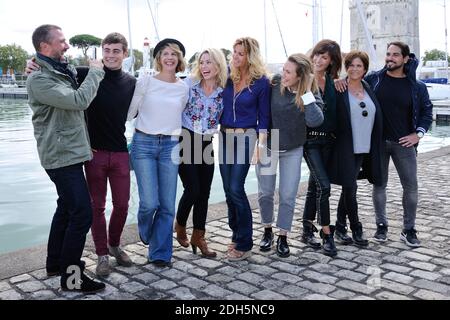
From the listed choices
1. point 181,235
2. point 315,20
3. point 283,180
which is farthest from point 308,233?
point 315,20

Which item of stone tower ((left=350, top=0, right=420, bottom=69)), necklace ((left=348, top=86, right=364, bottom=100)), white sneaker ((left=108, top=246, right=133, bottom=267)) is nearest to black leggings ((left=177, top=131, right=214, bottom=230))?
white sneaker ((left=108, top=246, right=133, bottom=267))

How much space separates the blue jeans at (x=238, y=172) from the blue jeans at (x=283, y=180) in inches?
10.3

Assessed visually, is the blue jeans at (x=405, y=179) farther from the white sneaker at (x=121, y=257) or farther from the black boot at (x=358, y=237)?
the white sneaker at (x=121, y=257)

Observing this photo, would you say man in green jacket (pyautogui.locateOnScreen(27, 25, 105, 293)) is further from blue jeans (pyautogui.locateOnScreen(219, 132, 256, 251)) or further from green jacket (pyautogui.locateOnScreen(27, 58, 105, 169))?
blue jeans (pyautogui.locateOnScreen(219, 132, 256, 251))

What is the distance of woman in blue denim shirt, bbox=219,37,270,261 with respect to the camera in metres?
4.43

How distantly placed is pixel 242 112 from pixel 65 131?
157 centimetres

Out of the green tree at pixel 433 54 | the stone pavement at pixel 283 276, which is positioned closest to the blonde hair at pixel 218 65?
the stone pavement at pixel 283 276

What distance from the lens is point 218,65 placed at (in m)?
4.45

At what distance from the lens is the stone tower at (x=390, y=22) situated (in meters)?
39.4

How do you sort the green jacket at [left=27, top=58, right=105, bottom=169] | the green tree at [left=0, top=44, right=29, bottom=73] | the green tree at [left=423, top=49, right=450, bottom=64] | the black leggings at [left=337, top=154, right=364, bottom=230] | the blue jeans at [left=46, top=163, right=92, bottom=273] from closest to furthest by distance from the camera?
the green jacket at [left=27, top=58, right=105, bottom=169] → the blue jeans at [left=46, top=163, right=92, bottom=273] → the black leggings at [left=337, top=154, right=364, bottom=230] → the green tree at [left=423, top=49, right=450, bottom=64] → the green tree at [left=0, top=44, right=29, bottom=73]

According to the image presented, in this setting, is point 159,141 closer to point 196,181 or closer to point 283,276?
point 196,181

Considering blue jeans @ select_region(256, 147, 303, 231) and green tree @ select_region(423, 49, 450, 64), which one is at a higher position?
green tree @ select_region(423, 49, 450, 64)

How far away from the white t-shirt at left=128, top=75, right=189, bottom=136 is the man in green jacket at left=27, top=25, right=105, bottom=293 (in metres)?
0.52
